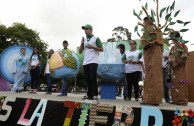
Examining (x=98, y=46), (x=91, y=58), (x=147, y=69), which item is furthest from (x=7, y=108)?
(x=147, y=69)

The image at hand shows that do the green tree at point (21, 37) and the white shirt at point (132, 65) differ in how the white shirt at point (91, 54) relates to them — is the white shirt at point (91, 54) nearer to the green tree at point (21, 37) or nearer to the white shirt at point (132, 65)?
the white shirt at point (132, 65)

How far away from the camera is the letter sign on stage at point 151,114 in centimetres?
397

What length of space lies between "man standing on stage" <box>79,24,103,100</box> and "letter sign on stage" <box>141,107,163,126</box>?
200cm

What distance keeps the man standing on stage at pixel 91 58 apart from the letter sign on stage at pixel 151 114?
2.00 metres

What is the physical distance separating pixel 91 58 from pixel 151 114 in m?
2.30

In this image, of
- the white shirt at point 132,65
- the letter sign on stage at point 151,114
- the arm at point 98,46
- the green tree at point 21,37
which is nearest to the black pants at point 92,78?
the arm at point 98,46

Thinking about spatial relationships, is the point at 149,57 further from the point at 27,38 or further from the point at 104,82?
the point at 27,38

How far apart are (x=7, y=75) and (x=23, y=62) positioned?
1.52 metres

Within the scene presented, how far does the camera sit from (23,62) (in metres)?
9.02

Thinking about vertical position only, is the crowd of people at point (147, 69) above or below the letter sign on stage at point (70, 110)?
above

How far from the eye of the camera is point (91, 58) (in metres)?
6.05

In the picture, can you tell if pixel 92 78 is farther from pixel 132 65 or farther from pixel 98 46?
pixel 132 65

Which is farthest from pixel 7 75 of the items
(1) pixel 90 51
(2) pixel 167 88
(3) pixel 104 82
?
(2) pixel 167 88

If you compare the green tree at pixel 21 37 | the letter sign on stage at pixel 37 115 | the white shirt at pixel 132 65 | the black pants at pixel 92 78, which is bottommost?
the letter sign on stage at pixel 37 115
